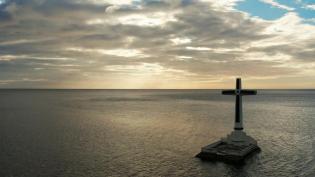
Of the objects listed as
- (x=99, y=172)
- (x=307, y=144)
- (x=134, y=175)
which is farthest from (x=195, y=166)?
(x=307, y=144)

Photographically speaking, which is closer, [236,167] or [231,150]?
[236,167]

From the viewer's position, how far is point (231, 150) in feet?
131

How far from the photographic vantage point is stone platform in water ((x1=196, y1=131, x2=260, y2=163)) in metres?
37.5

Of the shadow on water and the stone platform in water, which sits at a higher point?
the stone platform in water

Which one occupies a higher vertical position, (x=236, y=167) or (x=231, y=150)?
(x=231, y=150)

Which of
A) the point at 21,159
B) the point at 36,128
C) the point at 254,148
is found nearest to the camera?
the point at 21,159

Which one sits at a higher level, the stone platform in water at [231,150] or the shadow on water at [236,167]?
the stone platform in water at [231,150]

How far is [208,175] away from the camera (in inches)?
1308

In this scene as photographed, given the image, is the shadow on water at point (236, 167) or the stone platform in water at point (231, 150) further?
the stone platform in water at point (231, 150)

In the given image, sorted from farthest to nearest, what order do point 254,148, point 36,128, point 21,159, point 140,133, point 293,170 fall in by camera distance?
point 36,128 < point 140,133 < point 254,148 < point 21,159 < point 293,170

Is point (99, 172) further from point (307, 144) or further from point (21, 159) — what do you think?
point (307, 144)

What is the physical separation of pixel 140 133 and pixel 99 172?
94.5 ft

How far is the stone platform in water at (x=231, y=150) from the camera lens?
37.5 meters

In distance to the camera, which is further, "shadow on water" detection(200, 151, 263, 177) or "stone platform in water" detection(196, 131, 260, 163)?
"stone platform in water" detection(196, 131, 260, 163)
